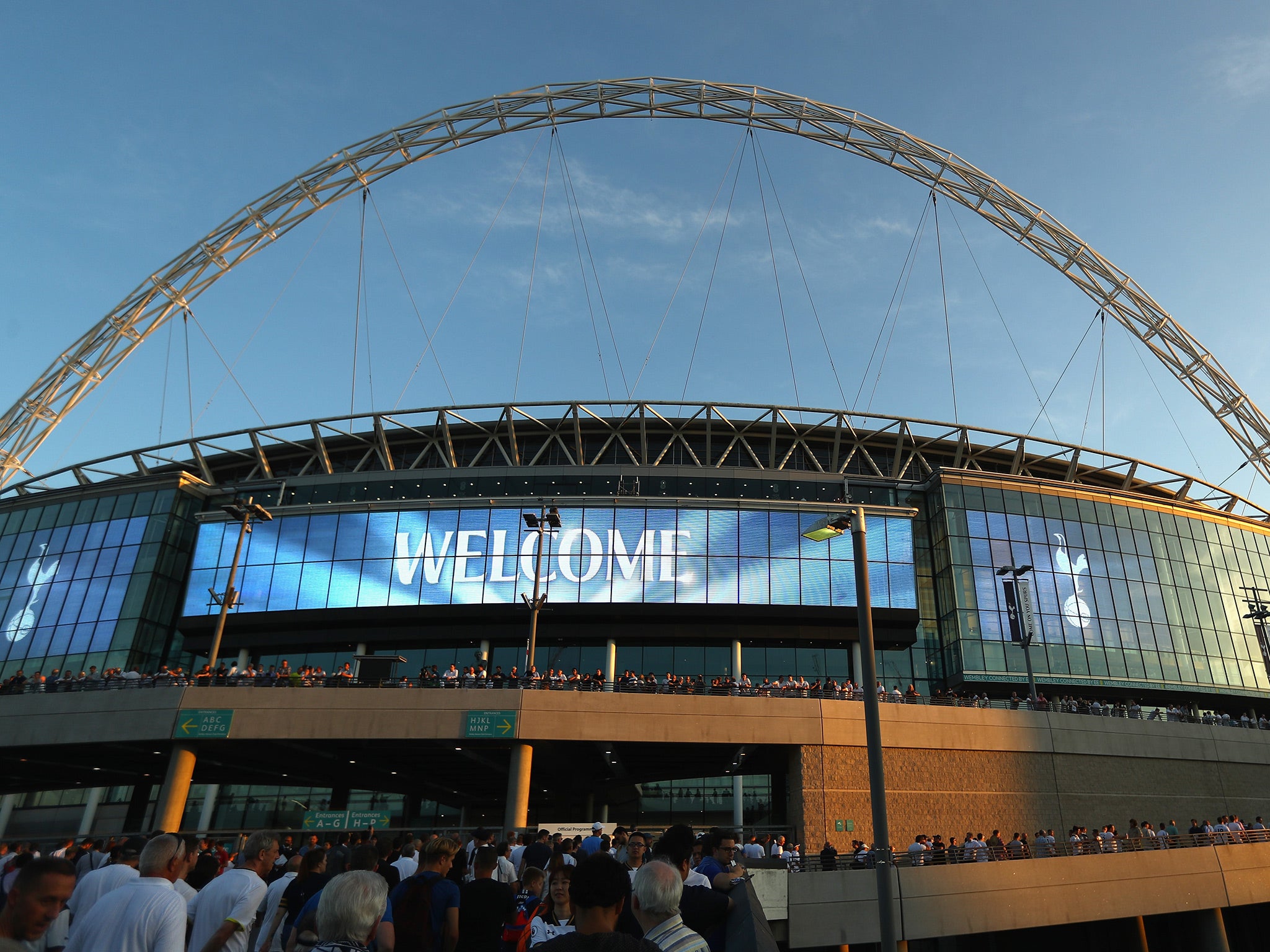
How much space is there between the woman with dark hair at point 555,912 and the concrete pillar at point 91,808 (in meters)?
53.9

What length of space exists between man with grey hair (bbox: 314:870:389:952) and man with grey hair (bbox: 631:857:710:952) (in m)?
1.41

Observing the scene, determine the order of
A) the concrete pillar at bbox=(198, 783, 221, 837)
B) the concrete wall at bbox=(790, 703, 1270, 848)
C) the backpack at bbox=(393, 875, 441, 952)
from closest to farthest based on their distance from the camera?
the backpack at bbox=(393, 875, 441, 952) → the concrete wall at bbox=(790, 703, 1270, 848) → the concrete pillar at bbox=(198, 783, 221, 837)

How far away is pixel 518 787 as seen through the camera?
32.6 metres

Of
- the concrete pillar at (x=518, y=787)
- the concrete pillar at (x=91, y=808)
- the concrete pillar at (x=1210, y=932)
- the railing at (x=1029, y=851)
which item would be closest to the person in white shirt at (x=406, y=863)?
the railing at (x=1029, y=851)

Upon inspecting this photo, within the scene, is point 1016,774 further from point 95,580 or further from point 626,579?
point 95,580

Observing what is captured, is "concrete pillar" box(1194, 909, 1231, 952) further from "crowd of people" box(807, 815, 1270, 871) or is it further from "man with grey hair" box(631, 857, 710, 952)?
"man with grey hair" box(631, 857, 710, 952)

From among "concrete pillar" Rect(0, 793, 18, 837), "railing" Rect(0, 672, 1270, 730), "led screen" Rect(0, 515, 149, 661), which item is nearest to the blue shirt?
"railing" Rect(0, 672, 1270, 730)

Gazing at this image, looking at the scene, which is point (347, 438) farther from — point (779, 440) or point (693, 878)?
point (693, 878)

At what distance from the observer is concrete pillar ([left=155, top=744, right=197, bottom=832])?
1243 inches

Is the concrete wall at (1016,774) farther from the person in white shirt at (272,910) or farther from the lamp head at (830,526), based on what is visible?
the person in white shirt at (272,910)

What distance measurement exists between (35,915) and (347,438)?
5885 centimetres

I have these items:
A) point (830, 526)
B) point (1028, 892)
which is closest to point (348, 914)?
point (830, 526)

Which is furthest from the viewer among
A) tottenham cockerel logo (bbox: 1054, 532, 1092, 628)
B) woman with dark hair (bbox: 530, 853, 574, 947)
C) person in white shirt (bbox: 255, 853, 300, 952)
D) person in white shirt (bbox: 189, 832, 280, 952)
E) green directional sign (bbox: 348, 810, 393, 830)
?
tottenham cockerel logo (bbox: 1054, 532, 1092, 628)

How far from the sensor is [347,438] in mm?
59906
